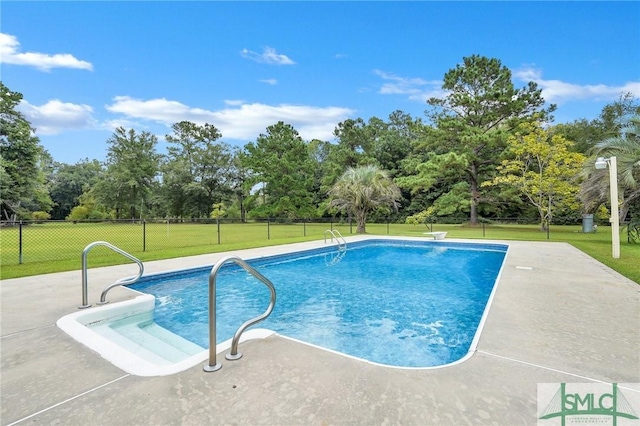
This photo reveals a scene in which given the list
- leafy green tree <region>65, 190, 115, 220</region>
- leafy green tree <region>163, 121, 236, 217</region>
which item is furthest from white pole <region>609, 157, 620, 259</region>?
leafy green tree <region>65, 190, 115, 220</region>

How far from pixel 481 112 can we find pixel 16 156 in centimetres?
3681

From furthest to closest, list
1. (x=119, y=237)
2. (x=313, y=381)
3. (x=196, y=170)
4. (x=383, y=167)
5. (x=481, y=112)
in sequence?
(x=196, y=170) → (x=383, y=167) → (x=481, y=112) → (x=119, y=237) → (x=313, y=381)

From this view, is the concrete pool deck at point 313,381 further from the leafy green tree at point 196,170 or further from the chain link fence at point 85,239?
the leafy green tree at point 196,170

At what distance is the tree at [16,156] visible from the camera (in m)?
26.0

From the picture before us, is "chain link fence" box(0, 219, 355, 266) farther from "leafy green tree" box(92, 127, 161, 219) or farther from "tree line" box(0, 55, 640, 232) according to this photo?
"leafy green tree" box(92, 127, 161, 219)

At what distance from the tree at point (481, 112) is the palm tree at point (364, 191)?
21.7ft

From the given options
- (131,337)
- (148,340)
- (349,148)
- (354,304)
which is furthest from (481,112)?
(131,337)

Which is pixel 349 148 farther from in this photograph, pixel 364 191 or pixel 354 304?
pixel 354 304

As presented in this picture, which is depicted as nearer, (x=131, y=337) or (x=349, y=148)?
(x=131, y=337)

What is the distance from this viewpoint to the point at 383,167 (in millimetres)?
30438

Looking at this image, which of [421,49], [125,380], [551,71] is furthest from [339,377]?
[551,71]

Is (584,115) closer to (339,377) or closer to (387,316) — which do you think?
(387,316)

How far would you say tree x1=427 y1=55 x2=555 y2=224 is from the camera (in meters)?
20.1

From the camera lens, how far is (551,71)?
1775 centimetres
